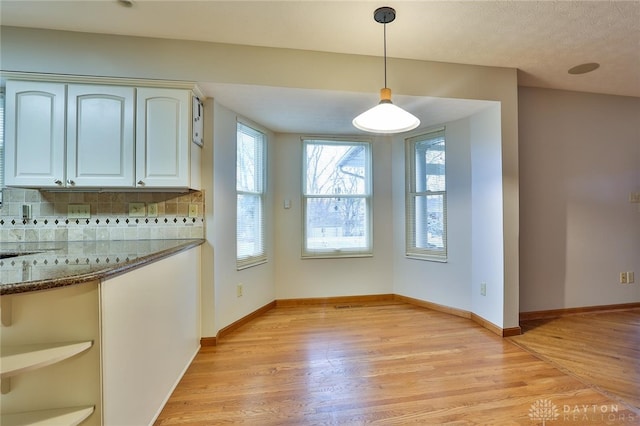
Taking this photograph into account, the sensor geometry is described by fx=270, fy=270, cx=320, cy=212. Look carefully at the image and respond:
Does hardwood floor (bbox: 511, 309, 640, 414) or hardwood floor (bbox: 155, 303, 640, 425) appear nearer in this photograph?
hardwood floor (bbox: 155, 303, 640, 425)

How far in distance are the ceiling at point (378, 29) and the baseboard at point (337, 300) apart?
7.40ft

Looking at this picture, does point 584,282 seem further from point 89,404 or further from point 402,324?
point 89,404

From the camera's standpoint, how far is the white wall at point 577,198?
295 cm

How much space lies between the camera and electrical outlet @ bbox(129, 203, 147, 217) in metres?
2.29

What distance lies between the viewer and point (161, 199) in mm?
2328

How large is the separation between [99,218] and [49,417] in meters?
1.60

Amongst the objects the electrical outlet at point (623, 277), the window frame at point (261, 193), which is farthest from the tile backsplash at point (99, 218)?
the electrical outlet at point (623, 277)

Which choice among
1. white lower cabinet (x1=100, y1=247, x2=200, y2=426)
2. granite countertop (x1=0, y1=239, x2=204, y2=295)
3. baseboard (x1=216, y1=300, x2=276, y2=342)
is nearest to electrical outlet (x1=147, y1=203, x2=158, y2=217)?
white lower cabinet (x1=100, y1=247, x2=200, y2=426)

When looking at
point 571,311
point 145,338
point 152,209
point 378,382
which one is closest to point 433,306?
point 571,311

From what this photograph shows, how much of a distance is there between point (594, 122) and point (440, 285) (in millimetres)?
2598

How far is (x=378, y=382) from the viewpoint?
1.85 metres

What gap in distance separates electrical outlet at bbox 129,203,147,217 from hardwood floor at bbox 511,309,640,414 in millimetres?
3473

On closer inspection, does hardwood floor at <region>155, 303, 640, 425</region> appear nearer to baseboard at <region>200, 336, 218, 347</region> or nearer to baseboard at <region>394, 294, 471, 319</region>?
baseboard at <region>200, 336, 218, 347</region>

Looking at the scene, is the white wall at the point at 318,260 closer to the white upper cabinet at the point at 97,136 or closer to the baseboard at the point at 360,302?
the baseboard at the point at 360,302
